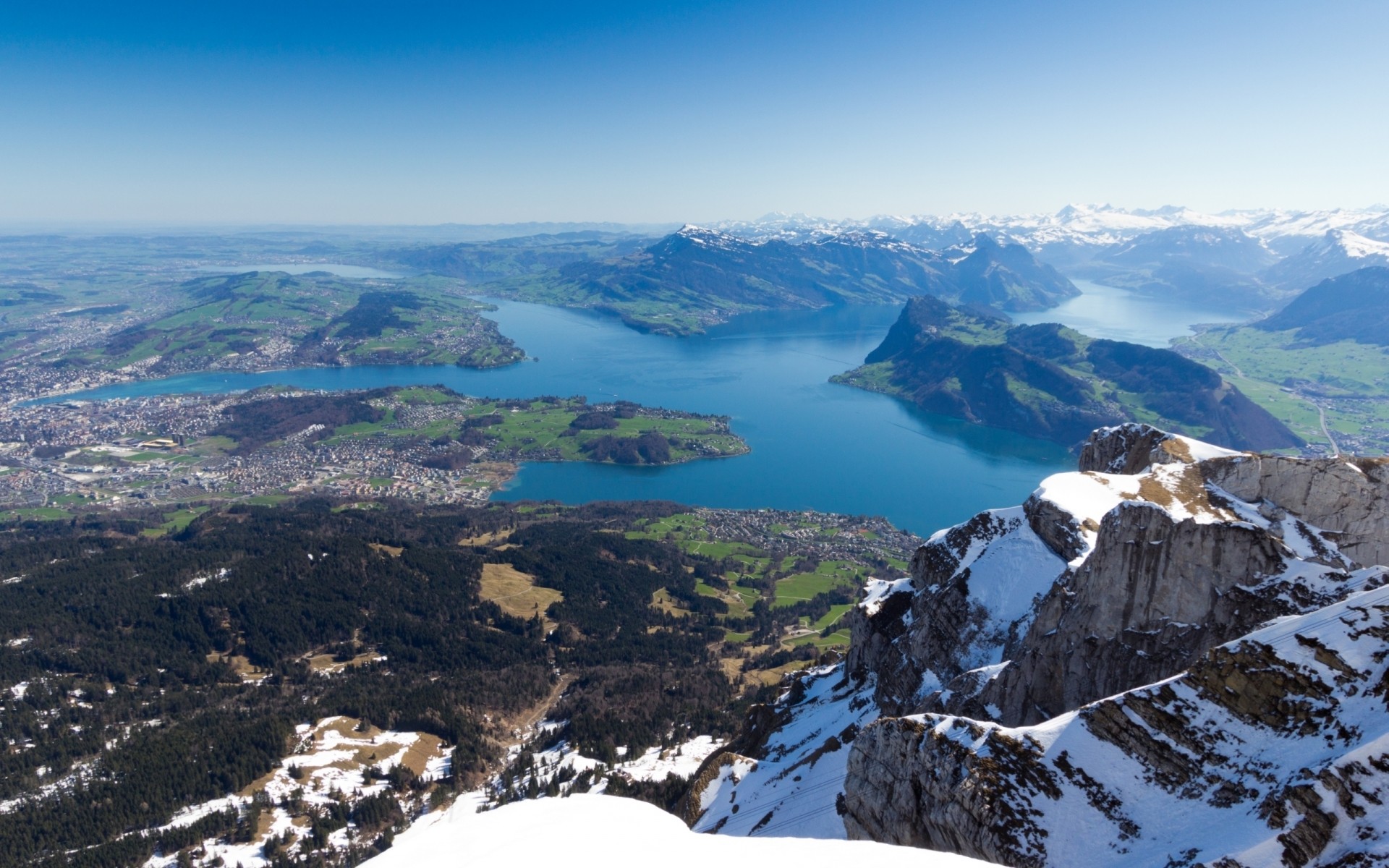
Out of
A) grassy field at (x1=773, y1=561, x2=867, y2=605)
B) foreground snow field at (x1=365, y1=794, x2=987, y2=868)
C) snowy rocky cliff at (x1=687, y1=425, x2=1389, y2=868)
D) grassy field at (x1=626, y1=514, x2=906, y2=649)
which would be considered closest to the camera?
foreground snow field at (x1=365, y1=794, x2=987, y2=868)

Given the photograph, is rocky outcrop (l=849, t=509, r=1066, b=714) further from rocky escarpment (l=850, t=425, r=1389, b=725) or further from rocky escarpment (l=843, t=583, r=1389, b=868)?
rocky escarpment (l=843, t=583, r=1389, b=868)

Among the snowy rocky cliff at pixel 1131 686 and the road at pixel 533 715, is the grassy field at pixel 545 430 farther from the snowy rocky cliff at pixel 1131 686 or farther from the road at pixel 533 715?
the snowy rocky cliff at pixel 1131 686

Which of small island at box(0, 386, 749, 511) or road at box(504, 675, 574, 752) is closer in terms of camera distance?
road at box(504, 675, 574, 752)

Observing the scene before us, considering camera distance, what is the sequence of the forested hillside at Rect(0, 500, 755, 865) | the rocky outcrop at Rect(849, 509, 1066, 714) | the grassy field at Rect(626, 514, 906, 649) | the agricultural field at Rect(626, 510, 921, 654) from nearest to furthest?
the rocky outcrop at Rect(849, 509, 1066, 714)
the forested hillside at Rect(0, 500, 755, 865)
the agricultural field at Rect(626, 510, 921, 654)
the grassy field at Rect(626, 514, 906, 649)

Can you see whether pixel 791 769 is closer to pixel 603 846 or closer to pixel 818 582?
pixel 603 846

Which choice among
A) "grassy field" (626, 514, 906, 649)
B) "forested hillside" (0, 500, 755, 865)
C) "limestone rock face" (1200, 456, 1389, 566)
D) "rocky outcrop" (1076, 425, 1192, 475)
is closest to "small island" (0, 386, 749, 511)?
"forested hillside" (0, 500, 755, 865)

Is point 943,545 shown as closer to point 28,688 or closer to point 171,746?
point 171,746
